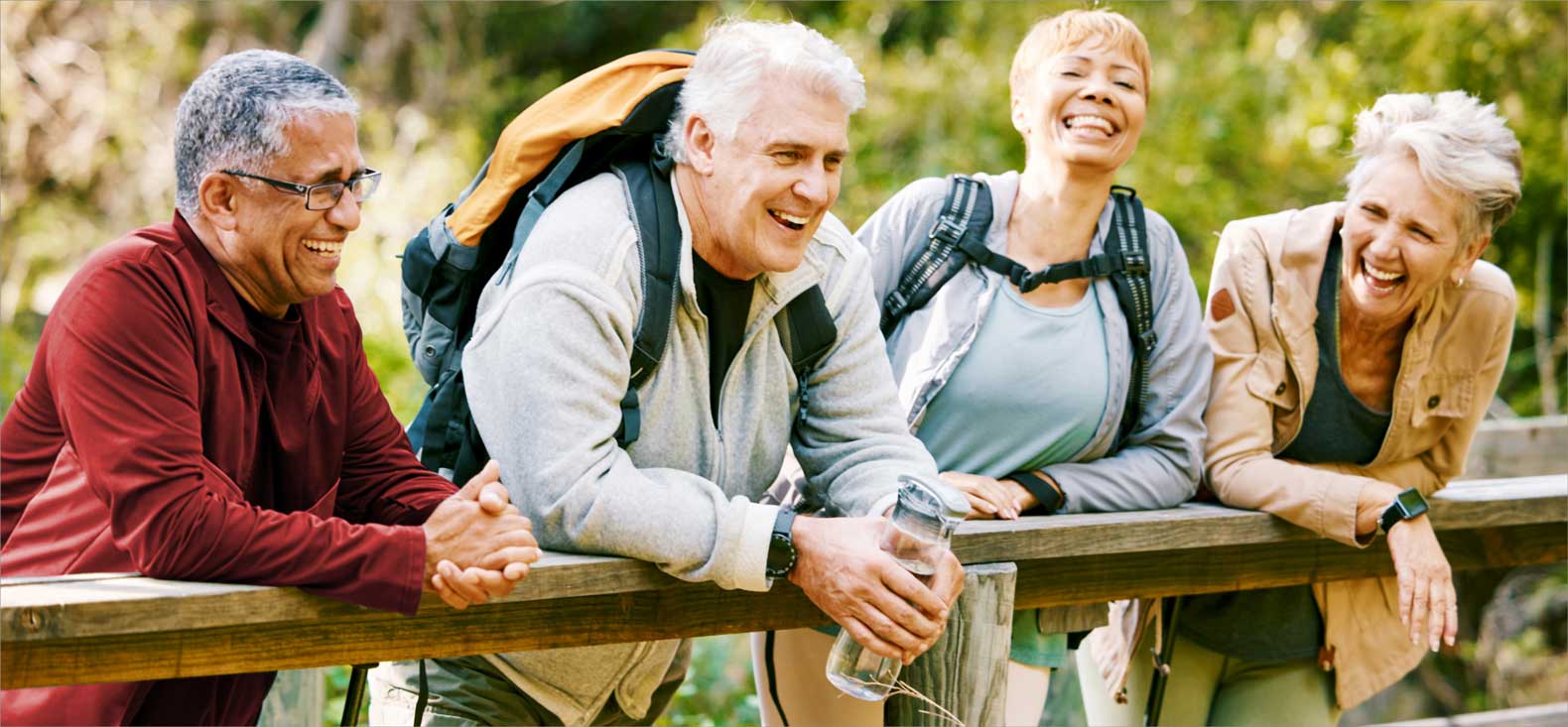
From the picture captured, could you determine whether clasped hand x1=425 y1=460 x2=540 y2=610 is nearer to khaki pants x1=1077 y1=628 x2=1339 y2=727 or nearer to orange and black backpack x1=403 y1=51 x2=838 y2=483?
orange and black backpack x1=403 y1=51 x2=838 y2=483

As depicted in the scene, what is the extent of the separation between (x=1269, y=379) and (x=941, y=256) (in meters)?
0.70

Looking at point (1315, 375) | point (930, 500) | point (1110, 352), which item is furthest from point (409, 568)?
point (1315, 375)

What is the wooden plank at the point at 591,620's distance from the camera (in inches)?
74.9

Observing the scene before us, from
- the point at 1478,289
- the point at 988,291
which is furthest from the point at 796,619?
the point at 1478,289

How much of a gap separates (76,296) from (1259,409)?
211cm

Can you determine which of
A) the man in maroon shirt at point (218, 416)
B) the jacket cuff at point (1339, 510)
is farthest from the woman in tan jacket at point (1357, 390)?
the man in maroon shirt at point (218, 416)

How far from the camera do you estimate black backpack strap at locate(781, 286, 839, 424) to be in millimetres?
Result: 2422

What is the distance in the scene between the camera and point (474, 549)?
203cm

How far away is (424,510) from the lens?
7.33 feet

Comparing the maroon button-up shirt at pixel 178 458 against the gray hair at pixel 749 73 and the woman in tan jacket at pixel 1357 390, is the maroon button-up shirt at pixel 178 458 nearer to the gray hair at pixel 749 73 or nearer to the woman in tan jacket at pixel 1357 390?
the gray hair at pixel 749 73

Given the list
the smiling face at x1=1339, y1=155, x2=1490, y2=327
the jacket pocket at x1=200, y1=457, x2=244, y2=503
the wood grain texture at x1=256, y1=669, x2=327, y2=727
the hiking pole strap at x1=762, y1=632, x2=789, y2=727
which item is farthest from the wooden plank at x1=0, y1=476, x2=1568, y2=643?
the wood grain texture at x1=256, y1=669, x2=327, y2=727

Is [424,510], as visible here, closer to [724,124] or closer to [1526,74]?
[724,124]

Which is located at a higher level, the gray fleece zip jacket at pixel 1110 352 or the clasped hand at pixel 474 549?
the gray fleece zip jacket at pixel 1110 352

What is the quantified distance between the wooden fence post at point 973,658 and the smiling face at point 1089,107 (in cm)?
87
